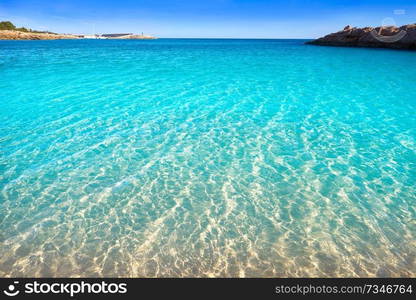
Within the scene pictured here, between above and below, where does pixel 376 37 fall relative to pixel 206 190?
above

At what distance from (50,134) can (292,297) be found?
39.8ft

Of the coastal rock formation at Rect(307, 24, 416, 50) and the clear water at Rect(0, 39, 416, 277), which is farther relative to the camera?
the coastal rock formation at Rect(307, 24, 416, 50)

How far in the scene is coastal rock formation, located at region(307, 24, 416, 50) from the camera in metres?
76.7

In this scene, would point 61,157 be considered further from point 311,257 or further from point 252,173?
point 311,257

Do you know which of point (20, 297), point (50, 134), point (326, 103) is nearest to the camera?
point (20, 297)

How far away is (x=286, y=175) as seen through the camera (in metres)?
9.35

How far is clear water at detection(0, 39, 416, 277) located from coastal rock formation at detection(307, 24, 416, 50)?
79312 millimetres

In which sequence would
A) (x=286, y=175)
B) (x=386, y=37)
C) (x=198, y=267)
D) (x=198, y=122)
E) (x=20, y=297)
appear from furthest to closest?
(x=386, y=37), (x=198, y=122), (x=286, y=175), (x=198, y=267), (x=20, y=297)

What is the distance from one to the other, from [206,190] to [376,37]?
105m

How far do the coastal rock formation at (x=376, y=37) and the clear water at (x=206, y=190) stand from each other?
7931 centimetres

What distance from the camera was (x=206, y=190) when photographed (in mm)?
8594

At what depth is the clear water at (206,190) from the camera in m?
6.20

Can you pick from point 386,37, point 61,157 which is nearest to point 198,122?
point 61,157

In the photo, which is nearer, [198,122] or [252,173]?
[252,173]
